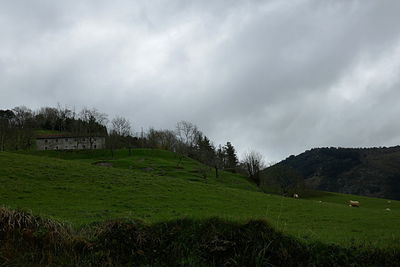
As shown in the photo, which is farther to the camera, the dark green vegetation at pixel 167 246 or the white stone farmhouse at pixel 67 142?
the white stone farmhouse at pixel 67 142

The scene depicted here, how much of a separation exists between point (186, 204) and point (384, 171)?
147m

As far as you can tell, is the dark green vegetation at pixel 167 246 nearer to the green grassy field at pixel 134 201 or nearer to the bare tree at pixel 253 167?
the green grassy field at pixel 134 201

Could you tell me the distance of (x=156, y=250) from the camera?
298 inches

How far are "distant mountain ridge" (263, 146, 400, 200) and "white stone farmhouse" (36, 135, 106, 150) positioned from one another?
6834 centimetres

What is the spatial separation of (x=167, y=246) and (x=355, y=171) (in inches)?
6595

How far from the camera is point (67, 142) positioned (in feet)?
414

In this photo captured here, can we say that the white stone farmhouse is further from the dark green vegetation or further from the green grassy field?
the dark green vegetation

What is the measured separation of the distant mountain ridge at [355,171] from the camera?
447 feet

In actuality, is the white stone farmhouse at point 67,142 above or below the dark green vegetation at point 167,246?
above

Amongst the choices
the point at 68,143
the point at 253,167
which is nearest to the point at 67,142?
the point at 68,143

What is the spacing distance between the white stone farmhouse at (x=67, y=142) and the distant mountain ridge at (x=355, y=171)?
68341 millimetres

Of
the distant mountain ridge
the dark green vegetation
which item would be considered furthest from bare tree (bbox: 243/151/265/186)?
the dark green vegetation

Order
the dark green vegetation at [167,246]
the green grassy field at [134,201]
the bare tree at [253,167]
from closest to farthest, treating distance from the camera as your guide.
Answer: the dark green vegetation at [167,246] < the green grassy field at [134,201] < the bare tree at [253,167]

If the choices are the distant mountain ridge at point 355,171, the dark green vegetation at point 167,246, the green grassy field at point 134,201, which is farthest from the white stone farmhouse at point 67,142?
the dark green vegetation at point 167,246
